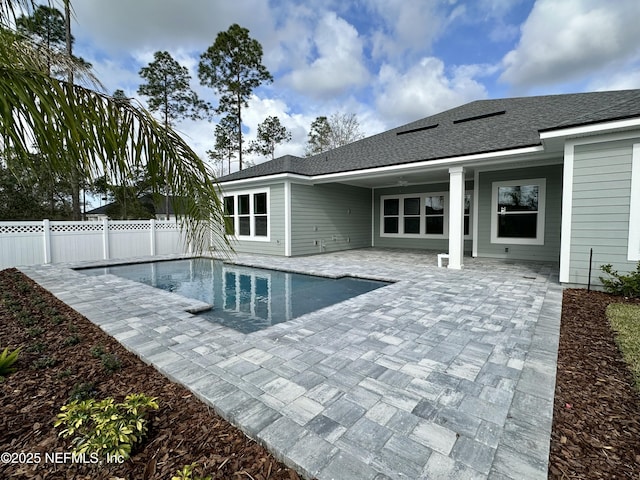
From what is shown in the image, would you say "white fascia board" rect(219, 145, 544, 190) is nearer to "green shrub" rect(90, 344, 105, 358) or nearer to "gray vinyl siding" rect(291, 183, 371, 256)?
"gray vinyl siding" rect(291, 183, 371, 256)

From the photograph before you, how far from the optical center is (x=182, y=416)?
208 centimetres

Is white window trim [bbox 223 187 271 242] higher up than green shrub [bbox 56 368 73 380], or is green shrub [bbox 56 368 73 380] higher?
white window trim [bbox 223 187 271 242]

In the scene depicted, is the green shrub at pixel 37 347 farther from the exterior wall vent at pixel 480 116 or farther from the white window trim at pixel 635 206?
the exterior wall vent at pixel 480 116

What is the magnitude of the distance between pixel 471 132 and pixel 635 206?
521 centimetres

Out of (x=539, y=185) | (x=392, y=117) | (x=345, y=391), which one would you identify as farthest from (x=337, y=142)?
(x=345, y=391)

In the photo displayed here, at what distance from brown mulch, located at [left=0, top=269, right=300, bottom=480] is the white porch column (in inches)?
285

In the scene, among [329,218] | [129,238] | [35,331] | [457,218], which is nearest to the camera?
[35,331]

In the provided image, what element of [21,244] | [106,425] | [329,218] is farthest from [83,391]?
[329,218]

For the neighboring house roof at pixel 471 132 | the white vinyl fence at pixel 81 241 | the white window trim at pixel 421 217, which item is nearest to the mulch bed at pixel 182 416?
the neighboring house roof at pixel 471 132

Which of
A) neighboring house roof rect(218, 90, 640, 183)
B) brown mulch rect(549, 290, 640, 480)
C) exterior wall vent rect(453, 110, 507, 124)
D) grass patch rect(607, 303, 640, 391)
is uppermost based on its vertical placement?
exterior wall vent rect(453, 110, 507, 124)

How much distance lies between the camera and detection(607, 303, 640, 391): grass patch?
2811mm

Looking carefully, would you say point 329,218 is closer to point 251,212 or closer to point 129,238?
point 251,212

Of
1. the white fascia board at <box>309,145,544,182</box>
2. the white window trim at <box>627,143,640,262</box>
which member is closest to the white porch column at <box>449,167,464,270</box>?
the white fascia board at <box>309,145,544,182</box>

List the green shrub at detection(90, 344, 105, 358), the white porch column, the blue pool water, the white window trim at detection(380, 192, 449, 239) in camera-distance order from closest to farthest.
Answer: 1. the green shrub at detection(90, 344, 105, 358)
2. the blue pool water
3. the white porch column
4. the white window trim at detection(380, 192, 449, 239)
